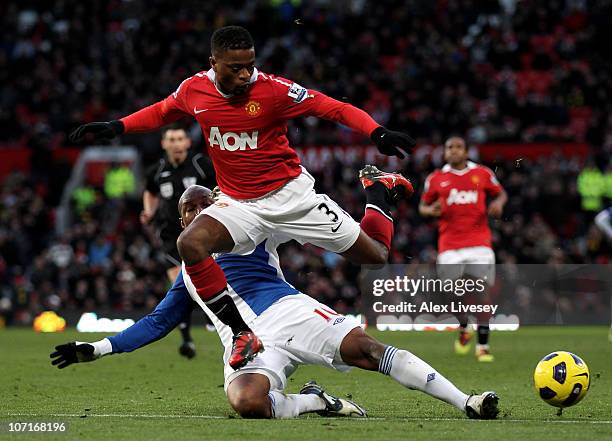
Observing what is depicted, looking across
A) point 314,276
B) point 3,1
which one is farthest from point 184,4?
point 314,276

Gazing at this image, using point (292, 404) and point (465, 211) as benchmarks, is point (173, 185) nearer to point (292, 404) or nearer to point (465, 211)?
point (465, 211)

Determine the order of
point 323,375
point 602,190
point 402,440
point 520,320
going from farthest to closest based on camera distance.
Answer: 1. point 602,190
2. point 520,320
3. point 323,375
4. point 402,440

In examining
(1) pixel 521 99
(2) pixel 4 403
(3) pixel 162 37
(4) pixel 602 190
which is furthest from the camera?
(3) pixel 162 37

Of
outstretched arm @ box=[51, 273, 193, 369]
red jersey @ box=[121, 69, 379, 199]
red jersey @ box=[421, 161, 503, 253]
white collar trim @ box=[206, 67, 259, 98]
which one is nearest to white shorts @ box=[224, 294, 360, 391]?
outstretched arm @ box=[51, 273, 193, 369]

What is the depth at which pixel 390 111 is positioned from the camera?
24.8 meters

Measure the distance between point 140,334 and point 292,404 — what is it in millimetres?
1015

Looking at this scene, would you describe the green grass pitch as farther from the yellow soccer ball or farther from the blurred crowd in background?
the blurred crowd in background

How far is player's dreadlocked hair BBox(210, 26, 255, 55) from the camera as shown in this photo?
729 centimetres

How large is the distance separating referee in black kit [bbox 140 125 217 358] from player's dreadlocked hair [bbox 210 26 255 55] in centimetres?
544

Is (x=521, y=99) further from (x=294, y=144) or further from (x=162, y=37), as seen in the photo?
(x=162, y=37)

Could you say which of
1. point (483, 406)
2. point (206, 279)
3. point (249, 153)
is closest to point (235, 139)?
point (249, 153)

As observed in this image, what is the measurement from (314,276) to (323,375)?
9.72 meters

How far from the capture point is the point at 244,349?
262 inches

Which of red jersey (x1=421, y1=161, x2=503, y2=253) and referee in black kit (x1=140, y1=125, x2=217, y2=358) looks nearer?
referee in black kit (x1=140, y1=125, x2=217, y2=358)
